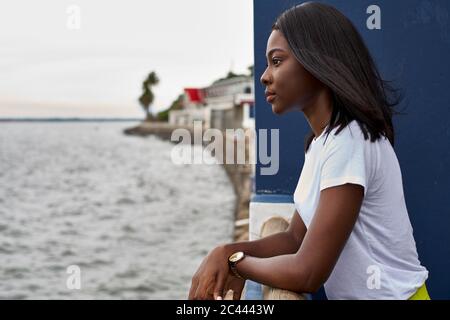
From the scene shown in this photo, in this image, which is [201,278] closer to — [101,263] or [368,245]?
[368,245]

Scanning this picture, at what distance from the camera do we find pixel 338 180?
1440mm

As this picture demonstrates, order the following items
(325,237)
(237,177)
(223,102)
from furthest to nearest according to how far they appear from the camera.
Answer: (223,102)
(237,177)
(325,237)

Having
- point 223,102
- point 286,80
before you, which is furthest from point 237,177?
point 286,80

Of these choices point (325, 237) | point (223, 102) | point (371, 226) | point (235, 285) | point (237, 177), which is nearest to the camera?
point (325, 237)

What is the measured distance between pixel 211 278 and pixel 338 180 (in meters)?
0.40

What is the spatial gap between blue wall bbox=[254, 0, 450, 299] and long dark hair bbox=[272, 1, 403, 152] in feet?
3.68

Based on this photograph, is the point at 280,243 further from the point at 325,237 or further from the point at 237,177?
the point at 237,177

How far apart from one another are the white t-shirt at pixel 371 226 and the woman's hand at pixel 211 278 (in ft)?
0.76

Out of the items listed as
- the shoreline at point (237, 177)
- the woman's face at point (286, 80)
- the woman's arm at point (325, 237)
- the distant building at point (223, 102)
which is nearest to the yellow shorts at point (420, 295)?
the woman's arm at point (325, 237)

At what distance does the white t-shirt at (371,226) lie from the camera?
1.49 meters

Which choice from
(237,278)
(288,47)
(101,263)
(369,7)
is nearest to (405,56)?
(369,7)

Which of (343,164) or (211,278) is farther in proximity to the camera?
(211,278)

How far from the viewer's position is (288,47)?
1577mm
